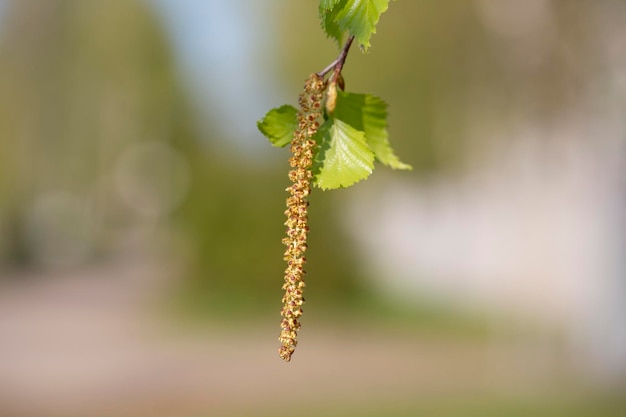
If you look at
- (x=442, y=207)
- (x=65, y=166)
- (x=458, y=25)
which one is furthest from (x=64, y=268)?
(x=458, y=25)

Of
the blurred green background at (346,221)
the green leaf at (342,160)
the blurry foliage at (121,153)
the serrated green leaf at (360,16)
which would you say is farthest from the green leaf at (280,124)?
the blurry foliage at (121,153)

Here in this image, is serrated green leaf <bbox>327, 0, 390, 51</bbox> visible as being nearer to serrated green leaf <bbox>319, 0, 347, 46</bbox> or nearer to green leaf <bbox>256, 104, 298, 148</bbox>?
serrated green leaf <bbox>319, 0, 347, 46</bbox>

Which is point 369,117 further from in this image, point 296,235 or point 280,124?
point 296,235

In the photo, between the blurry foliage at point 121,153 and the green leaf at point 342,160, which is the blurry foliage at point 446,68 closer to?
the blurry foliage at point 121,153

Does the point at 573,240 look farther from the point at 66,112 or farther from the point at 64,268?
the point at 64,268

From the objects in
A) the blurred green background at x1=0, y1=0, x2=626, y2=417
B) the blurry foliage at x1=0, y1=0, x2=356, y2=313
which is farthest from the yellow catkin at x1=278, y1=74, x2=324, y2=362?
the blurry foliage at x1=0, y1=0, x2=356, y2=313
